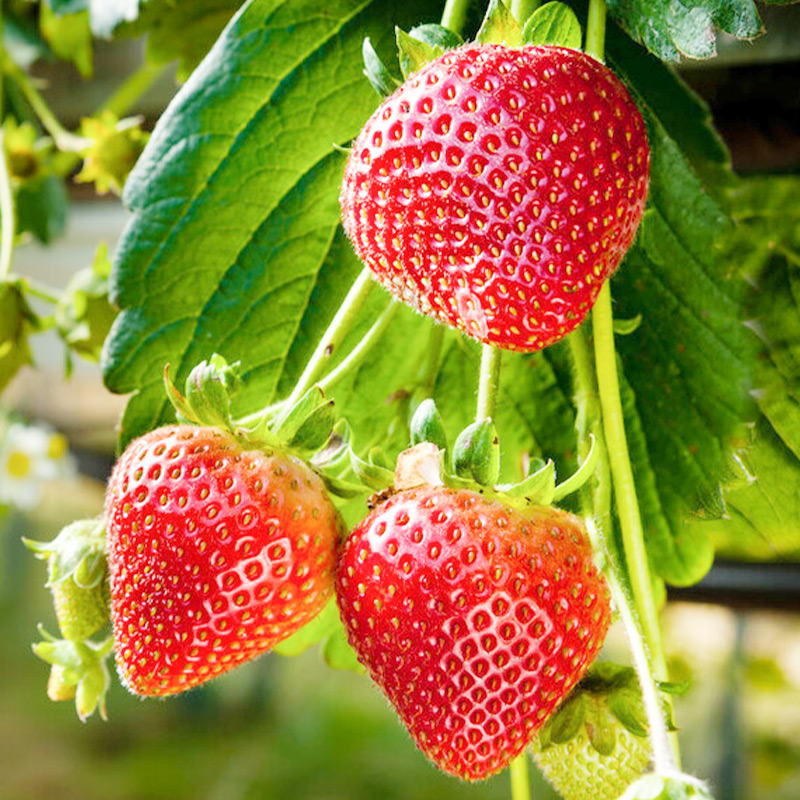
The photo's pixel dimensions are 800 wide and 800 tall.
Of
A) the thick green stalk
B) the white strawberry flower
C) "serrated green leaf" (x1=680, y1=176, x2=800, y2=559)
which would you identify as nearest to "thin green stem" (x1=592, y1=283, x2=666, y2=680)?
the thick green stalk

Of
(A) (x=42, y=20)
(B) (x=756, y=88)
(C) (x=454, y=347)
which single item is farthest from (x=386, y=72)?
(A) (x=42, y=20)

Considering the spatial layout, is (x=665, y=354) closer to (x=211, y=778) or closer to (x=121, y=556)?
(x=121, y=556)

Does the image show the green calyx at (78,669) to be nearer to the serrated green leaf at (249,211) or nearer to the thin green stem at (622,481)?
the serrated green leaf at (249,211)

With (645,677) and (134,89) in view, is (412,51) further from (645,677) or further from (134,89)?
(134,89)

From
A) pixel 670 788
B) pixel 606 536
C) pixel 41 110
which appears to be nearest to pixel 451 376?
pixel 606 536

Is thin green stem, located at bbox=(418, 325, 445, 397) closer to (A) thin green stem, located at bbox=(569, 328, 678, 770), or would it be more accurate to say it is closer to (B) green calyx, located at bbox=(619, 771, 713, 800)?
(A) thin green stem, located at bbox=(569, 328, 678, 770)
